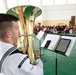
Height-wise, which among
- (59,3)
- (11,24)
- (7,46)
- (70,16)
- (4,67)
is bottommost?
(70,16)

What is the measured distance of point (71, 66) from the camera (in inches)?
175

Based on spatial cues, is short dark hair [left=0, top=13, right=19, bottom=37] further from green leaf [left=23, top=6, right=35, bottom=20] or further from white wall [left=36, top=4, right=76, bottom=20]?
white wall [left=36, top=4, right=76, bottom=20]

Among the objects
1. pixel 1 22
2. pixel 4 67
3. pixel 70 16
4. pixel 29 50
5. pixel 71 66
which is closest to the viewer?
pixel 4 67

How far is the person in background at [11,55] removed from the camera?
1211 millimetres

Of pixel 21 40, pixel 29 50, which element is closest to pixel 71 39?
pixel 29 50

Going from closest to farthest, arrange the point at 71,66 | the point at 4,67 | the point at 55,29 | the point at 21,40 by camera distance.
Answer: the point at 4,67 < the point at 21,40 < the point at 71,66 < the point at 55,29

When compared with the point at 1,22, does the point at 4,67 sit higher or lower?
lower

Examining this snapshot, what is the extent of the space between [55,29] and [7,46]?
496 inches

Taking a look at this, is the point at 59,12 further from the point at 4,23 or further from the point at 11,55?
the point at 11,55

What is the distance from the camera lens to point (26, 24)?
2672mm

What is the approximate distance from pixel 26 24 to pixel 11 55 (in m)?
1.51

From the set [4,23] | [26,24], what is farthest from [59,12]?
[4,23]

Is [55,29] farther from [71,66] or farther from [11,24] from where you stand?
[11,24]

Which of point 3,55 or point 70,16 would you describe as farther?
point 70,16
